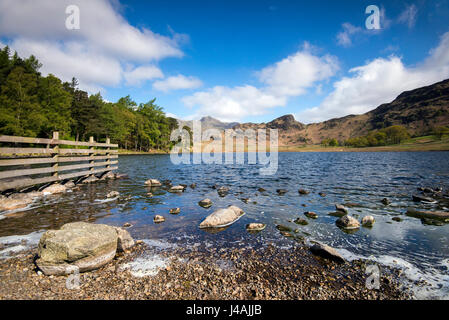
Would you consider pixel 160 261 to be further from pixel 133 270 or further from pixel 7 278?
pixel 7 278

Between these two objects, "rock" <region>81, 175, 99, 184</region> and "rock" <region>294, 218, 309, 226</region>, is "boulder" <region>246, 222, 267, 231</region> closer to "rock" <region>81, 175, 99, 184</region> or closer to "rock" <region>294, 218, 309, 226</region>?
"rock" <region>294, 218, 309, 226</region>

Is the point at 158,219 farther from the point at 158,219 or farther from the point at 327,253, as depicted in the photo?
the point at 327,253

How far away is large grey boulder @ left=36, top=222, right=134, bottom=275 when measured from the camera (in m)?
5.15

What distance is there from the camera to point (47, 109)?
5738 centimetres

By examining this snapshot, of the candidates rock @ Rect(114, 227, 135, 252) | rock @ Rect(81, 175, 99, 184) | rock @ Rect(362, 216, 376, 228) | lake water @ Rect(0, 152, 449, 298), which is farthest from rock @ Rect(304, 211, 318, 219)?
rock @ Rect(81, 175, 99, 184)

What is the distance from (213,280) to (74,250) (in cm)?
390

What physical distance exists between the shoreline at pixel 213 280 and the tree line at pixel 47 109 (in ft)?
196

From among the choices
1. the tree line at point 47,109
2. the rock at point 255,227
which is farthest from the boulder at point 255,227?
the tree line at point 47,109

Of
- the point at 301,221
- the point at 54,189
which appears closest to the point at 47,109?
the point at 54,189

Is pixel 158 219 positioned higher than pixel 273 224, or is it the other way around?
pixel 158 219

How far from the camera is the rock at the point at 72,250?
16.9 feet

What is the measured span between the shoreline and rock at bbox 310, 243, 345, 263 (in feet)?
0.71

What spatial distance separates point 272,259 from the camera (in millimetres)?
6367

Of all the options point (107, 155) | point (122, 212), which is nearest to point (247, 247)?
point (122, 212)
